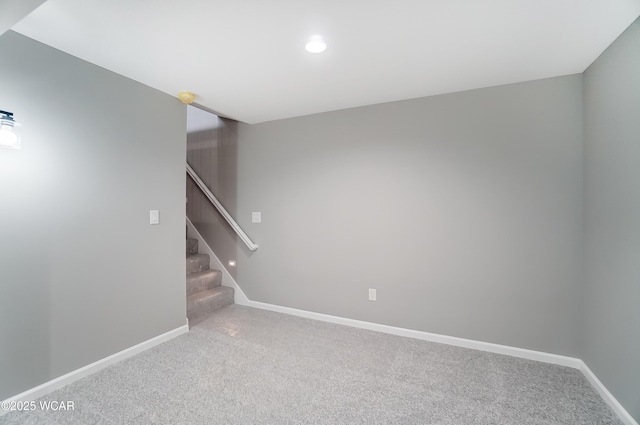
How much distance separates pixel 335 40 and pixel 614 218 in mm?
1990

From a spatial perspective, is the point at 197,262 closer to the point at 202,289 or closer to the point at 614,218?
the point at 202,289

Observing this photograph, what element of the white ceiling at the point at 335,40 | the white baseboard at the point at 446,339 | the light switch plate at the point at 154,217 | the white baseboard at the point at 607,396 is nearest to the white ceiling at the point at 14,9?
the white ceiling at the point at 335,40

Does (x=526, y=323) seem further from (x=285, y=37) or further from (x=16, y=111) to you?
(x=16, y=111)

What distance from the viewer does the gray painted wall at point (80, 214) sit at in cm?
169

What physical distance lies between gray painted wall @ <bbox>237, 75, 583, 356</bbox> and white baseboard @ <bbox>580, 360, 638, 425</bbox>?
17 centimetres

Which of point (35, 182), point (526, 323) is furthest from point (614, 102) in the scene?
point (35, 182)

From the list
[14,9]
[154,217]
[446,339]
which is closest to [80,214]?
[154,217]

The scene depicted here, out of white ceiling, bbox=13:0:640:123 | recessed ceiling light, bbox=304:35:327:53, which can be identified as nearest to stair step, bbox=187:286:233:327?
white ceiling, bbox=13:0:640:123

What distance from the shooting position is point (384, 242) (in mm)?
2775

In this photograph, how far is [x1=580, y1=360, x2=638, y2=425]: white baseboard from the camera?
5.12 ft

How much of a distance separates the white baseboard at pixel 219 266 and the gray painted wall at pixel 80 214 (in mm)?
1015

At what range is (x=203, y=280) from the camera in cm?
346

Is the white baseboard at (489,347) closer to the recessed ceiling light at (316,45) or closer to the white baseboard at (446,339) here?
the white baseboard at (446,339)

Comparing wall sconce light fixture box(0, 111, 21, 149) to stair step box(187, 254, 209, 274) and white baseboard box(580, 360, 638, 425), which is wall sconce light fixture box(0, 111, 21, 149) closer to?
Answer: stair step box(187, 254, 209, 274)
